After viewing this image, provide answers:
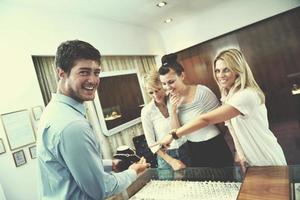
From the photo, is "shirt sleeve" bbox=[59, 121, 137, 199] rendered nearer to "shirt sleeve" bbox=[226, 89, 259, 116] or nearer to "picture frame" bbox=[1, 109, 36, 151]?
"shirt sleeve" bbox=[226, 89, 259, 116]

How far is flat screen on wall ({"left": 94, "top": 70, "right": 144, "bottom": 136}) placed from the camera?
12.9ft

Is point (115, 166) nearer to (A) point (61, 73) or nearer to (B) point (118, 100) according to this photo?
(A) point (61, 73)

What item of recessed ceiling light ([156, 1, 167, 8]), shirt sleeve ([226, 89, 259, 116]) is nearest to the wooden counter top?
shirt sleeve ([226, 89, 259, 116])

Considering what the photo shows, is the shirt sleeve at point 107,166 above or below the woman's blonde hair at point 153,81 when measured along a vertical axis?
below

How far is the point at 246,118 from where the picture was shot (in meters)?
1.45

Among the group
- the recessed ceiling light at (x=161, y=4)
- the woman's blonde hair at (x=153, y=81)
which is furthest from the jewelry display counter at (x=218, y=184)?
the recessed ceiling light at (x=161, y=4)

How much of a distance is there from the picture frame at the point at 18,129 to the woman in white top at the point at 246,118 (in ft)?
6.32

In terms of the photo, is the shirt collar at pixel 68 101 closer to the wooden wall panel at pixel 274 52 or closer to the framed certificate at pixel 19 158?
the framed certificate at pixel 19 158

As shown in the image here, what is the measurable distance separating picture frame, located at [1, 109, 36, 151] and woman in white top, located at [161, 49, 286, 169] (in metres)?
1.93

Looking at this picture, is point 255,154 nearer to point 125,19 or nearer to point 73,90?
point 73,90

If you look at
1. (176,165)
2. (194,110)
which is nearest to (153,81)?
(194,110)

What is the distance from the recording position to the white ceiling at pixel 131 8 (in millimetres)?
3351

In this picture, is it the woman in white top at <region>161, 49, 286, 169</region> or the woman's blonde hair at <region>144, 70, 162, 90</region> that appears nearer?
the woman in white top at <region>161, 49, 286, 169</region>

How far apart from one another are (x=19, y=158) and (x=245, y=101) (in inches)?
88.7
